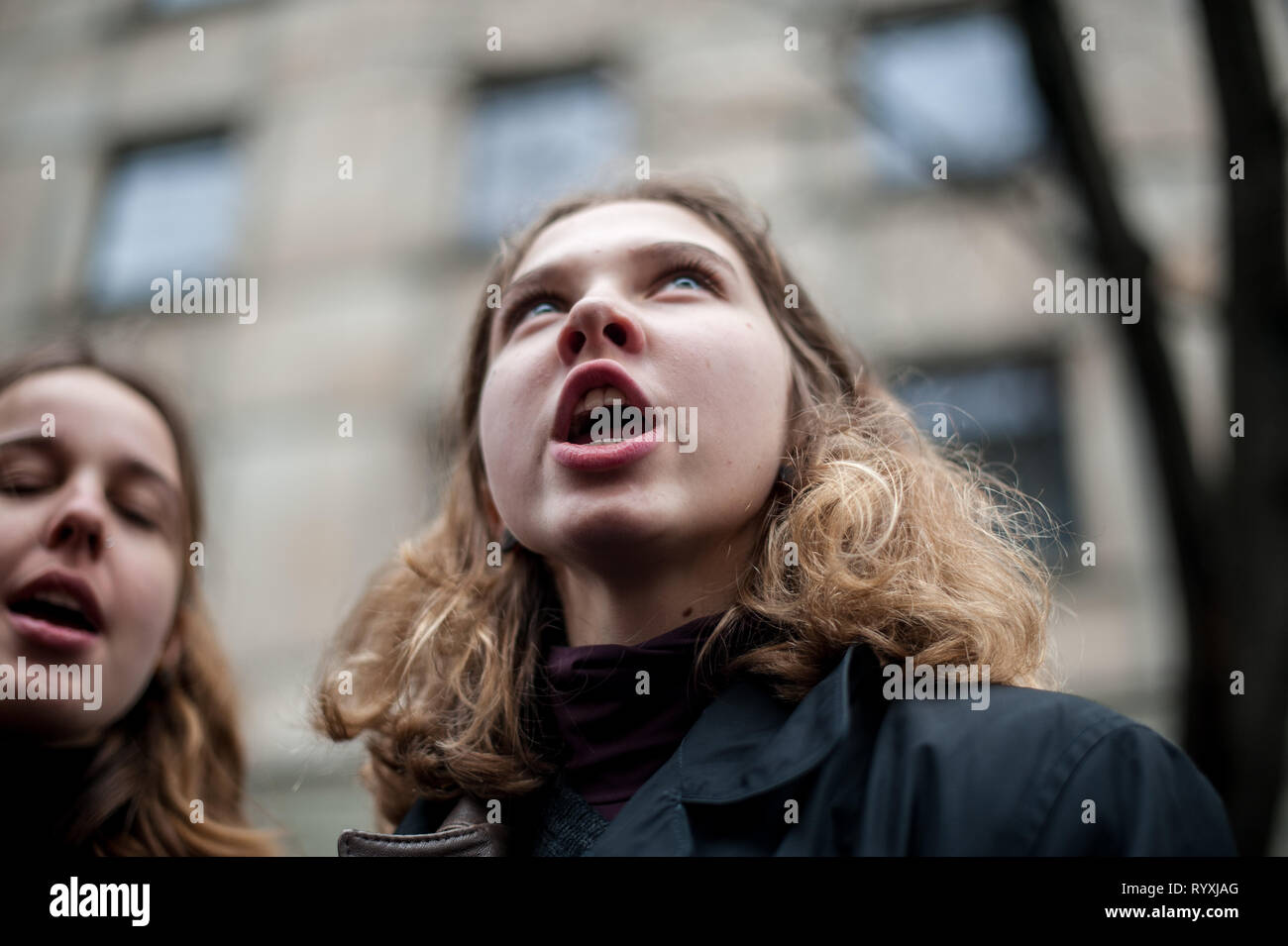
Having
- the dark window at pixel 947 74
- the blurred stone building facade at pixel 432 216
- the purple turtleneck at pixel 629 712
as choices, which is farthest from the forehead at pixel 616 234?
the dark window at pixel 947 74

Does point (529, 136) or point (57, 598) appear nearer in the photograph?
point (57, 598)

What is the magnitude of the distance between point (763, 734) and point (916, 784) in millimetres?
285

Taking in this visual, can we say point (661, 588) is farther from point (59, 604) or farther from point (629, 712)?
point (59, 604)

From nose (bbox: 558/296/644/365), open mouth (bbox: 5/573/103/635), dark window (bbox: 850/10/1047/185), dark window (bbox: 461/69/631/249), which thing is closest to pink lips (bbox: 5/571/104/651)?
open mouth (bbox: 5/573/103/635)

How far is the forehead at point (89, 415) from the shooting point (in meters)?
2.48

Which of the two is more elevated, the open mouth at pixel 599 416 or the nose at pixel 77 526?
the open mouth at pixel 599 416

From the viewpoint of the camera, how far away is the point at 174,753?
9.17 ft

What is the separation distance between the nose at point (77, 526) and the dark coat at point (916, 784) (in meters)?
1.27

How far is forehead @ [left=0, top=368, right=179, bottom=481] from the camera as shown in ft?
8.14

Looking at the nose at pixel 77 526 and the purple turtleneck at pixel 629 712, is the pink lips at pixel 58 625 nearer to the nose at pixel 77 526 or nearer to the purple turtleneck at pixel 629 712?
the nose at pixel 77 526

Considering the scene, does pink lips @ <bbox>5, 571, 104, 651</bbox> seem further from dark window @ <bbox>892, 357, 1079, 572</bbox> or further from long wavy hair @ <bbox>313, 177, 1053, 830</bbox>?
dark window @ <bbox>892, 357, 1079, 572</bbox>

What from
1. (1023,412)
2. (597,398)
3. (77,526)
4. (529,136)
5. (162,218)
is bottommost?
(77,526)

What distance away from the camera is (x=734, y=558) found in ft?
6.84

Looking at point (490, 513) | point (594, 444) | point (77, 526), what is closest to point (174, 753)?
point (77, 526)
